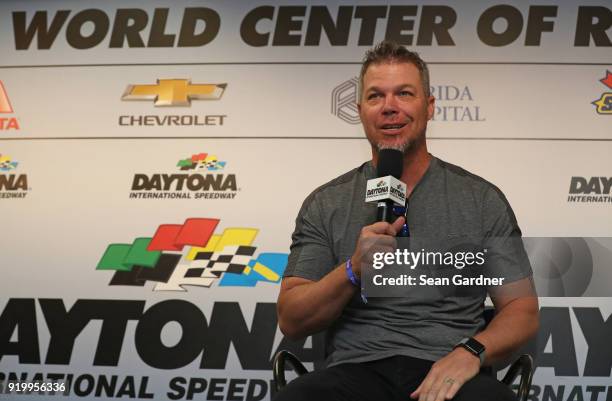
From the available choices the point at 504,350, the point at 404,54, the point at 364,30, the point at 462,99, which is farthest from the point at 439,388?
the point at 364,30

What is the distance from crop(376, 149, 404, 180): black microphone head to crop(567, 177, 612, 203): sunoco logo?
1.53 m

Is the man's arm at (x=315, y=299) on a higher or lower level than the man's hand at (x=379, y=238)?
lower

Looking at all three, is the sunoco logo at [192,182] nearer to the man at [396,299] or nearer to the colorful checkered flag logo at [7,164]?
the colorful checkered flag logo at [7,164]

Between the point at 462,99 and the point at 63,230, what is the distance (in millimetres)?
1941

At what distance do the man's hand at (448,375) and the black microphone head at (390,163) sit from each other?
0.45 m

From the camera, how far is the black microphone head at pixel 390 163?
161cm

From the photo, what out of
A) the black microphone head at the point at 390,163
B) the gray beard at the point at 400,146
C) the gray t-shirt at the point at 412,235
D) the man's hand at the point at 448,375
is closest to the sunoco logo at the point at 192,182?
the gray t-shirt at the point at 412,235

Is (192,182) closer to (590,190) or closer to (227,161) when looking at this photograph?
(227,161)

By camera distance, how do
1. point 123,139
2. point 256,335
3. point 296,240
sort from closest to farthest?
point 296,240 → point 256,335 → point 123,139

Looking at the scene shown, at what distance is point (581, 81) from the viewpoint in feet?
9.64

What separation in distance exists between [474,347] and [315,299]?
390 mm

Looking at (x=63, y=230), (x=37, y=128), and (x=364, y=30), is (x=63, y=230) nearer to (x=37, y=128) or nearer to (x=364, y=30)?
(x=37, y=128)

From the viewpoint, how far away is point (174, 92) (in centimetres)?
309

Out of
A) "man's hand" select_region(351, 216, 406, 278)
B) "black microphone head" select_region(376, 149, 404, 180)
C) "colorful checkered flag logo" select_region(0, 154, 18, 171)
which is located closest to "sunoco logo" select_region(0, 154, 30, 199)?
"colorful checkered flag logo" select_region(0, 154, 18, 171)
